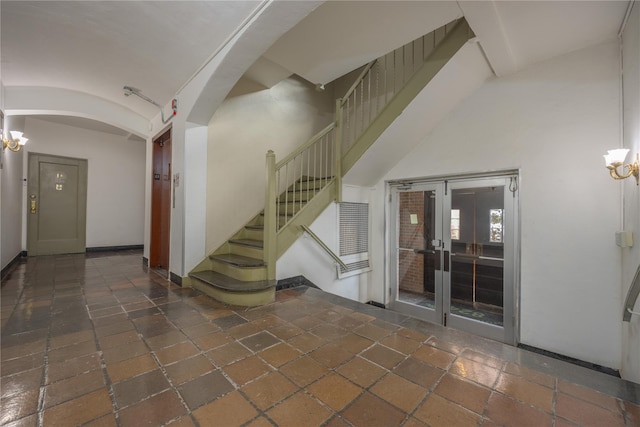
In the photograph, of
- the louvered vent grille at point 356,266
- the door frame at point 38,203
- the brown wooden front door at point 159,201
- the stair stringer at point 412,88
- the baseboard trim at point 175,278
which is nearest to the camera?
the stair stringer at point 412,88

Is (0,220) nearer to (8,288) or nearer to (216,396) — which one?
(8,288)

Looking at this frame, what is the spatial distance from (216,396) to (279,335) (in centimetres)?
79

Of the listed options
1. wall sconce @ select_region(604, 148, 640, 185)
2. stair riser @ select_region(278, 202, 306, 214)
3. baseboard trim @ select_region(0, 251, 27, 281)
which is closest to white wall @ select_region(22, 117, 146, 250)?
baseboard trim @ select_region(0, 251, 27, 281)

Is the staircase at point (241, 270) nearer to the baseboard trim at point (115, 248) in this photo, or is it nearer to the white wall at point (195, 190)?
the white wall at point (195, 190)

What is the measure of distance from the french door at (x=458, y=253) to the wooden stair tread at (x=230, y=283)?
2.57 metres

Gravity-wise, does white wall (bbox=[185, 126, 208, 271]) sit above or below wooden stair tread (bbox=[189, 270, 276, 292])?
above

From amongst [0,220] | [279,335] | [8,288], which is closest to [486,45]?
[279,335]

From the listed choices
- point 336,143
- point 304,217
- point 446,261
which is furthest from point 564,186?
point 304,217

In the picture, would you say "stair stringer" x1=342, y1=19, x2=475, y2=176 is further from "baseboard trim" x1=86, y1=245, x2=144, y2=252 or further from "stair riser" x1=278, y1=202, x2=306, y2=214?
"baseboard trim" x1=86, y1=245, x2=144, y2=252

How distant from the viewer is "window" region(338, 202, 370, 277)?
438 cm

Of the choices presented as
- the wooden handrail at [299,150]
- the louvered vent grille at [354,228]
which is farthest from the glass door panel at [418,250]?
the wooden handrail at [299,150]

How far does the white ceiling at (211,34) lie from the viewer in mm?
2330

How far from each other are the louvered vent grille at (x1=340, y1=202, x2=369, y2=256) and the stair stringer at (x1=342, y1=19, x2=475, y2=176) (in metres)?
0.68

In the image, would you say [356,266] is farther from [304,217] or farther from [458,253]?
[458,253]
